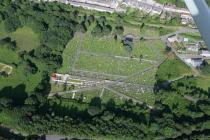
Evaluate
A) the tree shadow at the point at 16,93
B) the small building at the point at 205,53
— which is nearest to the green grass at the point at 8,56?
the tree shadow at the point at 16,93

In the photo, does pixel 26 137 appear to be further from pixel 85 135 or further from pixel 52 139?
pixel 85 135

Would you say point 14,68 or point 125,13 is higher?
point 125,13

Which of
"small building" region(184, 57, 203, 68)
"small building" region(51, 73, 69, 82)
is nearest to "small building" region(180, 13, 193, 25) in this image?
"small building" region(184, 57, 203, 68)

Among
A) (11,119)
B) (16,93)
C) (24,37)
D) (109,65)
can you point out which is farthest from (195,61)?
(11,119)

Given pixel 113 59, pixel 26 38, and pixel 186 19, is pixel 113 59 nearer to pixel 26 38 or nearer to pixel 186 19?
pixel 26 38

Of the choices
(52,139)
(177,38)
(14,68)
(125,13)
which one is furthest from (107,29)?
(52,139)

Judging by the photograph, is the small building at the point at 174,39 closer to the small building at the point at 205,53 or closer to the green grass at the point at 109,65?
the small building at the point at 205,53
